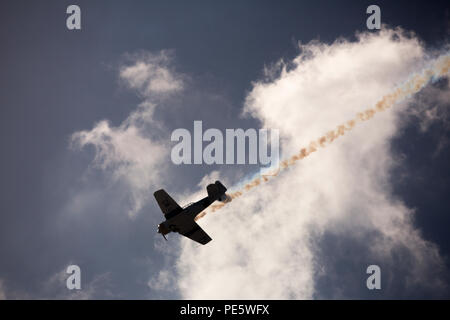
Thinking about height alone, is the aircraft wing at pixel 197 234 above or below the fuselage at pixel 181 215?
below

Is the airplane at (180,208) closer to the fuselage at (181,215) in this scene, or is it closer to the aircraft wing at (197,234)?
the fuselage at (181,215)

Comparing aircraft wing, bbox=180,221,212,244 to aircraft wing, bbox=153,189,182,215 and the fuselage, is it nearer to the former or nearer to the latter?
the fuselage

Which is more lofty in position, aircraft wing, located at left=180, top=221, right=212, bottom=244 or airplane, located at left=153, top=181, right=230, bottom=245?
airplane, located at left=153, top=181, right=230, bottom=245

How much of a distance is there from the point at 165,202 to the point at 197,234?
7622 millimetres

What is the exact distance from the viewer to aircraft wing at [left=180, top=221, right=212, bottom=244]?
47.7m

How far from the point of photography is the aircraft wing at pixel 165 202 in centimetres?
4415

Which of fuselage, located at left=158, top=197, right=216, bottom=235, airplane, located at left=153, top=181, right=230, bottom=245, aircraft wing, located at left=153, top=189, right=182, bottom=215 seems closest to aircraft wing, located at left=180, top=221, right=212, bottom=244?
airplane, located at left=153, top=181, right=230, bottom=245

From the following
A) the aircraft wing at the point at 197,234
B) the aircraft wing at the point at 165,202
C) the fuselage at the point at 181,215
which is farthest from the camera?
the aircraft wing at the point at 197,234

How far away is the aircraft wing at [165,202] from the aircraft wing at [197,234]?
15.8 feet

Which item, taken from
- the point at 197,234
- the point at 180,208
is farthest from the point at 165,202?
the point at 197,234

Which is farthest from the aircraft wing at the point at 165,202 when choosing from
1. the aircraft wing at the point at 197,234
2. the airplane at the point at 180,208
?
the aircraft wing at the point at 197,234

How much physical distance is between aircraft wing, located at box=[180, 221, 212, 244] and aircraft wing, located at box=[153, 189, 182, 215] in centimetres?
481
